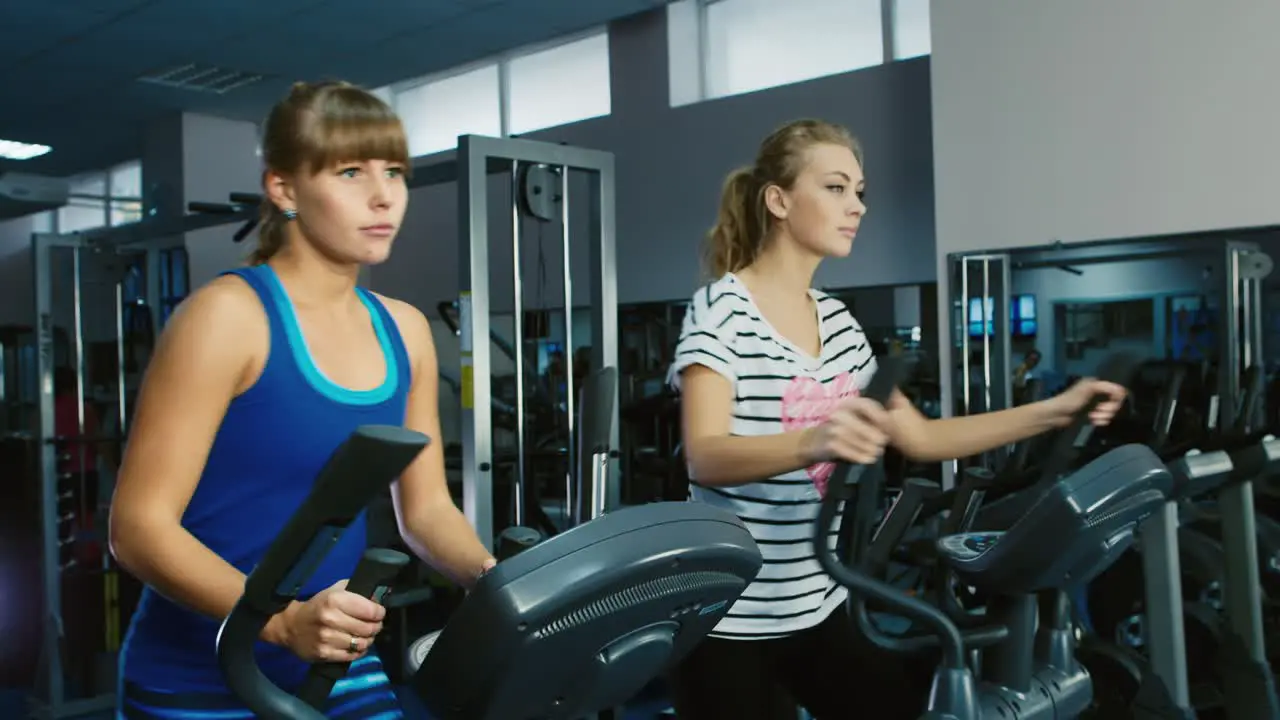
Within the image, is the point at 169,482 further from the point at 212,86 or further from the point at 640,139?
the point at 212,86

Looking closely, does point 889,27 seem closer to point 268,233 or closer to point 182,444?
point 268,233

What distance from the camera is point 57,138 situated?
1037 cm

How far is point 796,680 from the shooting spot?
1.72 m

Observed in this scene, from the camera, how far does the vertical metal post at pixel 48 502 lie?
432 cm

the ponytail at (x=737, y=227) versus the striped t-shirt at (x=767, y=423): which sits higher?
the ponytail at (x=737, y=227)

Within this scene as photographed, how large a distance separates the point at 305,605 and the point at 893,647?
1109 mm

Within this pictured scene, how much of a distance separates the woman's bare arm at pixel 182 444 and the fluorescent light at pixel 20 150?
10.9 metres

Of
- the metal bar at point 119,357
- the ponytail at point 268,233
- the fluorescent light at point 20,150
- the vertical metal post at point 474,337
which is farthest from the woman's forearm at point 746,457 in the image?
the fluorescent light at point 20,150

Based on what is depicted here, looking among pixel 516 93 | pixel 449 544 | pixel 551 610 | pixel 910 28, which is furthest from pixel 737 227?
pixel 516 93

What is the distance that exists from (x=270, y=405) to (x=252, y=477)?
3.0 inches

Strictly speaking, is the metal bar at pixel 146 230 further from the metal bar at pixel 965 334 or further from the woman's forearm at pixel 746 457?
the woman's forearm at pixel 746 457

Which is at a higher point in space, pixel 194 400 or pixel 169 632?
pixel 194 400

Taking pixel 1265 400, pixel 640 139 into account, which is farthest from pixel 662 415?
pixel 1265 400

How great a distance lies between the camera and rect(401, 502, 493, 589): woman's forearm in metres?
1.32
